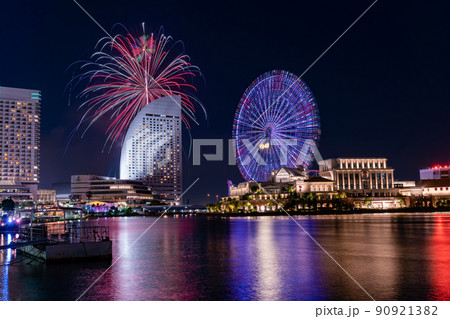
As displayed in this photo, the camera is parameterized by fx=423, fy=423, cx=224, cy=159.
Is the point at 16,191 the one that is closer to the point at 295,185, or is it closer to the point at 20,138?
the point at 20,138

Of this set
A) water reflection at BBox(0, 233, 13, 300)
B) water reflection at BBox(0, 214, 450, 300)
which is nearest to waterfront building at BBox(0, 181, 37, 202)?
water reflection at BBox(0, 233, 13, 300)

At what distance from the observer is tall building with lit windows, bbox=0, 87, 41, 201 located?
608ft

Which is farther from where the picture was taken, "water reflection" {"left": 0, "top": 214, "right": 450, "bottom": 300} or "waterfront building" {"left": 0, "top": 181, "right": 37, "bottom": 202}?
"waterfront building" {"left": 0, "top": 181, "right": 37, "bottom": 202}

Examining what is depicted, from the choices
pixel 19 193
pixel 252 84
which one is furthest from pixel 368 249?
pixel 19 193

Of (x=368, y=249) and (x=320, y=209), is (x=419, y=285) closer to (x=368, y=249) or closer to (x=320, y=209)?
(x=368, y=249)

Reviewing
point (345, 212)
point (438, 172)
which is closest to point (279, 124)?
point (345, 212)

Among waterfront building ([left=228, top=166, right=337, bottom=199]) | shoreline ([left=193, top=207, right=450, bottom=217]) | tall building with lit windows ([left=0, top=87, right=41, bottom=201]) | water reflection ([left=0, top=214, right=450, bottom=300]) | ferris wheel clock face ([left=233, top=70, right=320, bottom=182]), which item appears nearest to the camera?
water reflection ([left=0, top=214, right=450, bottom=300])

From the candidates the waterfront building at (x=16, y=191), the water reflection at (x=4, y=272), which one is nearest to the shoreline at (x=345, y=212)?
the waterfront building at (x=16, y=191)

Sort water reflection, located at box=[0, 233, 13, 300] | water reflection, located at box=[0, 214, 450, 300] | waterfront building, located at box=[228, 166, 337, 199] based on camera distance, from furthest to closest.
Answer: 1. waterfront building, located at box=[228, 166, 337, 199]
2. water reflection, located at box=[0, 233, 13, 300]
3. water reflection, located at box=[0, 214, 450, 300]

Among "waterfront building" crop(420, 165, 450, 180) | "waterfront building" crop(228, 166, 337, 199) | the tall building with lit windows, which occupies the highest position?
the tall building with lit windows

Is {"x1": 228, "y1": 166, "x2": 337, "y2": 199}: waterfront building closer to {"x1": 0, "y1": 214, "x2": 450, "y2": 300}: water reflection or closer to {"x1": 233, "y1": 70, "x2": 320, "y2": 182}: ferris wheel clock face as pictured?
{"x1": 233, "y1": 70, "x2": 320, "y2": 182}: ferris wheel clock face

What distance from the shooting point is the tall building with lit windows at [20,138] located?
185m

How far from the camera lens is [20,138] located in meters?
189

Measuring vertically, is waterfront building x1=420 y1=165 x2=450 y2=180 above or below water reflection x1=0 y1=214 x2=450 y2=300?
above
